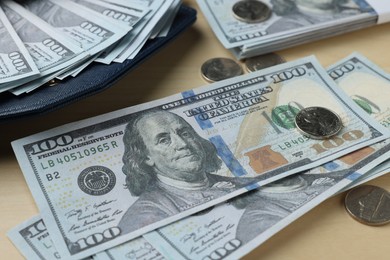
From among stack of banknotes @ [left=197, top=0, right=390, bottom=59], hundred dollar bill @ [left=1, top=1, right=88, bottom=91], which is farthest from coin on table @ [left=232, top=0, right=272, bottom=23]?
hundred dollar bill @ [left=1, top=1, right=88, bottom=91]

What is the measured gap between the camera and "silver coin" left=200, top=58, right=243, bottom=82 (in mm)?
844

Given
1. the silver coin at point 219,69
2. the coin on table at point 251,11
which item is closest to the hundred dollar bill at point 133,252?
the silver coin at point 219,69

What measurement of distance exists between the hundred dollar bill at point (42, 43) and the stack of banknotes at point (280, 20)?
227 millimetres

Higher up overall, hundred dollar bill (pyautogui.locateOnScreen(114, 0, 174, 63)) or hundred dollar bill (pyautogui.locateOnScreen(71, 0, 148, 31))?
hundred dollar bill (pyautogui.locateOnScreen(71, 0, 148, 31))

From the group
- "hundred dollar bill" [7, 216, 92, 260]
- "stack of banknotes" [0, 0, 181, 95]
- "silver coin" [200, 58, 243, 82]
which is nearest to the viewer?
"hundred dollar bill" [7, 216, 92, 260]

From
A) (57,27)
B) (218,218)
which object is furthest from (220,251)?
(57,27)

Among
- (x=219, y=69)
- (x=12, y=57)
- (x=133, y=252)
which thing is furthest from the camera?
(x=219, y=69)

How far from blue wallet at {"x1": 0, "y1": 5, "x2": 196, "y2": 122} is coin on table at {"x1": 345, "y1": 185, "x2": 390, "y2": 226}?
0.31m

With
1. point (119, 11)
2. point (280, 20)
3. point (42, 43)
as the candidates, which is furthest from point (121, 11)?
point (280, 20)

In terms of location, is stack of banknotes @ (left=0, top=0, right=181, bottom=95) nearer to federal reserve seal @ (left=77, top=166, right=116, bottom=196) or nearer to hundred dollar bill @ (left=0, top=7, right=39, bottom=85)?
hundred dollar bill @ (left=0, top=7, right=39, bottom=85)

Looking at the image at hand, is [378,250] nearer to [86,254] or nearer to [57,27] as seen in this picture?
[86,254]

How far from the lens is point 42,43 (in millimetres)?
786

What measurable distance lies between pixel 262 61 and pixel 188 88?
12 centimetres

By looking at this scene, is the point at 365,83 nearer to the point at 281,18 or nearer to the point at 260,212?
the point at 281,18
